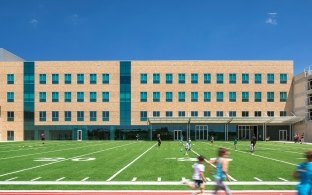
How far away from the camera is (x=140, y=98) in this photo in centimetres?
8425

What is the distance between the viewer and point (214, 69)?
83750 mm

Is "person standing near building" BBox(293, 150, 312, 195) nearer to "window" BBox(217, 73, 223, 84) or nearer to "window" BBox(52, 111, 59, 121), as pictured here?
"window" BBox(217, 73, 223, 84)

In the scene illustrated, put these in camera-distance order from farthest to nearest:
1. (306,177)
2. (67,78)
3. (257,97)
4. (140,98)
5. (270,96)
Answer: (67,78) < (140,98) < (257,97) < (270,96) < (306,177)

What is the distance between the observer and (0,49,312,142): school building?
273 feet

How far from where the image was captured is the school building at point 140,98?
8312cm

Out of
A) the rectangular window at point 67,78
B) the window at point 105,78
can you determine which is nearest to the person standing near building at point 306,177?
the window at point 105,78

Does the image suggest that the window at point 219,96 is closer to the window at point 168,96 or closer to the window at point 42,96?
the window at point 168,96

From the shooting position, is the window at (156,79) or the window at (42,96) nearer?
the window at (156,79)

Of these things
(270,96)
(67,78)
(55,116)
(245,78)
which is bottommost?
(55,116)

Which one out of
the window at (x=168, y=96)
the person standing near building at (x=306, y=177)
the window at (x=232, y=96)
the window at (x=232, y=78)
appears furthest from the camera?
the window at (x=168, y=96)

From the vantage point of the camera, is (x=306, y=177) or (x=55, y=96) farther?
(x=55, y=96)

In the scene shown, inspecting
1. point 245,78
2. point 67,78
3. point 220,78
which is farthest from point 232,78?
point 67,78

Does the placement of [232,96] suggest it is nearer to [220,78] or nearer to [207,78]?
[220,78]

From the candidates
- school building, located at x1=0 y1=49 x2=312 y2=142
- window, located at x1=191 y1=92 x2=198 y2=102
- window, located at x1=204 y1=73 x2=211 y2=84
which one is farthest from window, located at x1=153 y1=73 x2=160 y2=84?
window, located at x1=204 y1=73 x2=211 y2=84
